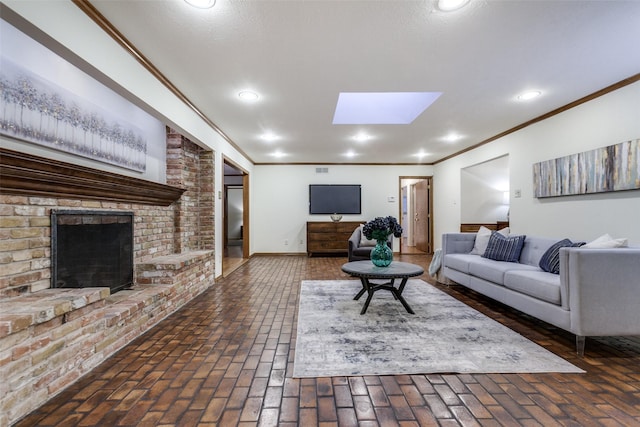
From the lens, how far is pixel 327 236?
7043 millimetres

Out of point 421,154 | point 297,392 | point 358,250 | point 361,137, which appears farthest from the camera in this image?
point 421,154

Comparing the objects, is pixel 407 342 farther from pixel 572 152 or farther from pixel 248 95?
pixel 572 152

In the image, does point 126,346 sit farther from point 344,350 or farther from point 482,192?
point 482,192

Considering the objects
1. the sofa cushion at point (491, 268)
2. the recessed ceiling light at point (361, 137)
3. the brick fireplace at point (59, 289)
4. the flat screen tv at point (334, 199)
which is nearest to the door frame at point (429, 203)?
the flat screen tv at point (334, 199)

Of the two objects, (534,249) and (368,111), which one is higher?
(368,111)

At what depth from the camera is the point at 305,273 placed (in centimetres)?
500

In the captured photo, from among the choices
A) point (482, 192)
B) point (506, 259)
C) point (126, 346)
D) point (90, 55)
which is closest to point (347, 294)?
point (506, 259)

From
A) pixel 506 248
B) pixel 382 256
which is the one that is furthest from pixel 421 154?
pixel 382 256

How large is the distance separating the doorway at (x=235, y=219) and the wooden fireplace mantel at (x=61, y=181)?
2.38 meters

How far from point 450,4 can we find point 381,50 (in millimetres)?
618

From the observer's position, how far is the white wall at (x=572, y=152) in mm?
2924

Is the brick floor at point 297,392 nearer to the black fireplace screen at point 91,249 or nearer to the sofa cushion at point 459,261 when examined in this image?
the black fireplace screen at point 91,249

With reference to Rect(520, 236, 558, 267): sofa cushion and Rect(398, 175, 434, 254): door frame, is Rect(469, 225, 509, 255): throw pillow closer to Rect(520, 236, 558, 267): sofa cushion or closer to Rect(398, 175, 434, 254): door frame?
Rect(520, 236, 558, 267): sofa cushion

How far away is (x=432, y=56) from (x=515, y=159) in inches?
118
